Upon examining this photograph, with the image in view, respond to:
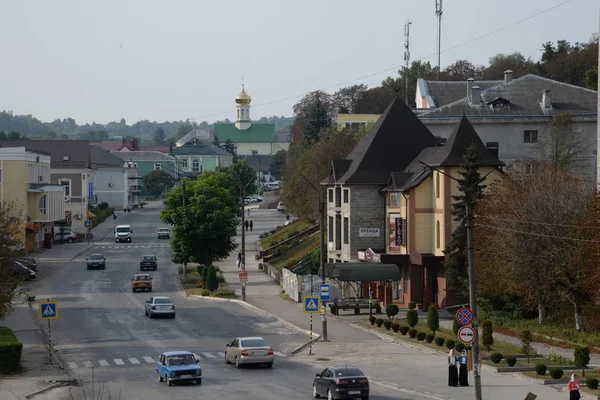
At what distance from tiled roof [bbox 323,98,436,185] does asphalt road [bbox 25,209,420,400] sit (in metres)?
12.9

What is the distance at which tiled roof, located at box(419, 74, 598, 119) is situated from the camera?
82375 mm

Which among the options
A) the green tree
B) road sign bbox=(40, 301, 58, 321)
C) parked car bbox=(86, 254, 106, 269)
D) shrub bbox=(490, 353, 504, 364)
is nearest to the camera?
shrub bbox=(490, 353, 504, 364)

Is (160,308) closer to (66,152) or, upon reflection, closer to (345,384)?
(345,384)

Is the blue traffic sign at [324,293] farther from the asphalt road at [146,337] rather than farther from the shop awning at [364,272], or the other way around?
the shop awning at [364,272]

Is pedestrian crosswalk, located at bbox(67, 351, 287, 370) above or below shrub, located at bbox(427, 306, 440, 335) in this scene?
below

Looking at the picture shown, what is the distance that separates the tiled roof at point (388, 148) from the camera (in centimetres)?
7206

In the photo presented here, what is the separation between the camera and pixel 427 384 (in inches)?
1481

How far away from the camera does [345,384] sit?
3322 centimetres

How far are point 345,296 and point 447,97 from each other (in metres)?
31.9

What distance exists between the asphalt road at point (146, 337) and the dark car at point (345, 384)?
1478 mm

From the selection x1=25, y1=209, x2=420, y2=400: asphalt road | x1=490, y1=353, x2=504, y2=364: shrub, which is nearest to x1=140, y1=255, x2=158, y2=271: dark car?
x1=25, y1=209, x2=420, y2=400: asphalt road

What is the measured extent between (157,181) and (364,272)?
5234 inches

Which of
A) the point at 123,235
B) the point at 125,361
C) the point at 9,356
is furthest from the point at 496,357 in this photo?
the point at 123,235

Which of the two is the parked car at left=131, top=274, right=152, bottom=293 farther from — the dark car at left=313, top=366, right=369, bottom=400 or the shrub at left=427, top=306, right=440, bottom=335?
the dark car at left=313, top=366, right=369, bottom=400
